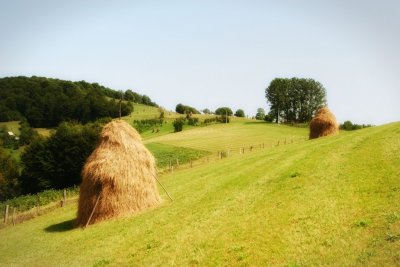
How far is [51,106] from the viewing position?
456 ft

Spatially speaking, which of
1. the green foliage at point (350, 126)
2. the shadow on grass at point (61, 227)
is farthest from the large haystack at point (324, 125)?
the green foliage at point (350, 126)

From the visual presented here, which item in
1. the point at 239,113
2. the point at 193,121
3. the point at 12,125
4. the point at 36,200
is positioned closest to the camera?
the point at 36,200

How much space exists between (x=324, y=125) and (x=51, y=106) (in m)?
115

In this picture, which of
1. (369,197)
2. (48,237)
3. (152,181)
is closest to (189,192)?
(152,181)

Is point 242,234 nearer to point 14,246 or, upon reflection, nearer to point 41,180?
point 14,246

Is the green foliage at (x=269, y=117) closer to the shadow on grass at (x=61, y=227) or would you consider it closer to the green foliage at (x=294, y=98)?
the green foliage at (x=294, y=98)

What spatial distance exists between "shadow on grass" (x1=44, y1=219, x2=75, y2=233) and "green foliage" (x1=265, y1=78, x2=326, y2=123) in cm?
11350

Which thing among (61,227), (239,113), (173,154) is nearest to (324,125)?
(173,154)

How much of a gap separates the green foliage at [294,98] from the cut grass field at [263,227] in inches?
4309

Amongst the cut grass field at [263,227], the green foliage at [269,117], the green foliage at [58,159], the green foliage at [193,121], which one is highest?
the green foliage at [269,117]

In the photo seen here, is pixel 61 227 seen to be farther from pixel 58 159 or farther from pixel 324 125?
pixel 58 159

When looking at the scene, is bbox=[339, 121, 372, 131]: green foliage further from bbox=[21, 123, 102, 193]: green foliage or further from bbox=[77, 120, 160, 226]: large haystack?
bbox=[77, 120, 160, 226]: large haystack

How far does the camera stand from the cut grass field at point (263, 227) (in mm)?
12148

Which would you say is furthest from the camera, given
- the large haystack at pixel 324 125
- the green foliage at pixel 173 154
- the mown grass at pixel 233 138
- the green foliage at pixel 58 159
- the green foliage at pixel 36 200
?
the mown grass at pixel 233 138
